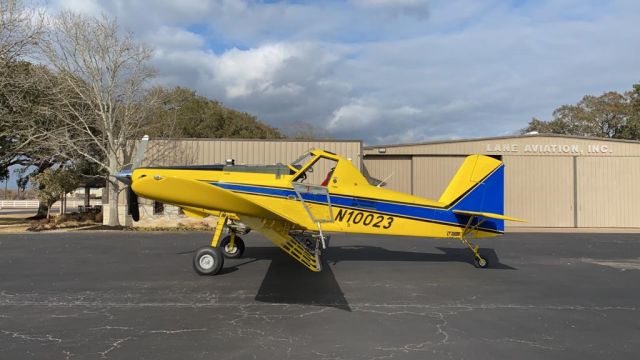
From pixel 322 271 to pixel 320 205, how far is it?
4.61ft

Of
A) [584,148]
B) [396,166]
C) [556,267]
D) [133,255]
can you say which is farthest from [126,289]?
[584,148]

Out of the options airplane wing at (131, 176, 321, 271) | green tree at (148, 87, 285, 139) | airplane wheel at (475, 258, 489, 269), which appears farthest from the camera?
green tree at (148, 87, 285, 139)

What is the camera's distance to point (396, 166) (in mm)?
27125

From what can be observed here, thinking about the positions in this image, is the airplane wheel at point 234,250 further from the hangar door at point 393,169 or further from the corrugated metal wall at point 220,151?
the hangar door at point 393,169

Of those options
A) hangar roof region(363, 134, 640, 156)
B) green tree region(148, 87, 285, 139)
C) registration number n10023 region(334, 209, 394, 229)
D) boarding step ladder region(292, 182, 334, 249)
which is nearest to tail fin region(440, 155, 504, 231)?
registration number n10023 region(334, 209, 394, 229)

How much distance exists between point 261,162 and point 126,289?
15.5m

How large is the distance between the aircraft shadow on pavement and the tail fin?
1.46m

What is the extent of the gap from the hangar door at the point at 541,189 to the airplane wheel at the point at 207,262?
2187 cm

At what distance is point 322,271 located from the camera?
31.1ft

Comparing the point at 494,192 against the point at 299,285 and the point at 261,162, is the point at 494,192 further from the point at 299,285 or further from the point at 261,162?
the point at 261,162

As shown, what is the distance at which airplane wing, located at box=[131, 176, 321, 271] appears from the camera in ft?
24.2

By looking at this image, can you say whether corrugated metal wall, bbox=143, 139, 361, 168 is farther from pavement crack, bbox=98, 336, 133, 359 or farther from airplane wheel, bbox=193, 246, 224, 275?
pavement crack, bbox=98, 336, 133, 359

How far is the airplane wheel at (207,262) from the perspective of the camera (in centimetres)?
876

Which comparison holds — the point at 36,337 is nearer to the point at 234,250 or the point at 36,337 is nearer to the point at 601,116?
the point at 234,250
